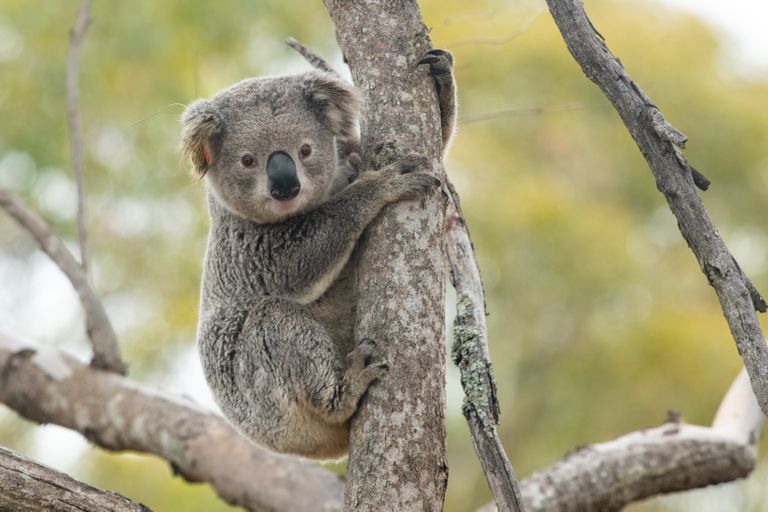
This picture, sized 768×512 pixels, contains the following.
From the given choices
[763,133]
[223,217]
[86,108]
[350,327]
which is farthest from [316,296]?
[763,133]

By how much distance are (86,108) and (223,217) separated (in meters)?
4.69

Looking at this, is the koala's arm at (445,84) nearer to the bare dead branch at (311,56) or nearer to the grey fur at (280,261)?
the grey fur at (280,261)

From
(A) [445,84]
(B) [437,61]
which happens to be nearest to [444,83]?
(A) [445,84]

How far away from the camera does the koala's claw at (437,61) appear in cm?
341

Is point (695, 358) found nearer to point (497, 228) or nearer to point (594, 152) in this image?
point (497, 228)

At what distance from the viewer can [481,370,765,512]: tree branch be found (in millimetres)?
4688

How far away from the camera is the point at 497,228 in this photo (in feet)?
36.9

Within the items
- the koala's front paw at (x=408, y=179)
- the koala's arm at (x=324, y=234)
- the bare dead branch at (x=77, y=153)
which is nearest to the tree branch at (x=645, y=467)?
the koala's arm at (x=324, y=234)

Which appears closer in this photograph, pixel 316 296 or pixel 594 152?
pixel 316 296

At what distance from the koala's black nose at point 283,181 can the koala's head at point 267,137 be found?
2cm

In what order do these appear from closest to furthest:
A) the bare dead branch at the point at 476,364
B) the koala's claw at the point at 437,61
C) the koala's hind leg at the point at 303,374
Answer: the bare dead branch at the point at 476,364 < the koala's claw at the point at 437,61 < the koala's hind leg at the point at 303,374

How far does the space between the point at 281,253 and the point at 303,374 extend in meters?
0.54

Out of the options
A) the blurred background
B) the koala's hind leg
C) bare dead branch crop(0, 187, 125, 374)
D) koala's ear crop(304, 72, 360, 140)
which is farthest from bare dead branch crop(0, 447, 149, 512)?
the blurred background

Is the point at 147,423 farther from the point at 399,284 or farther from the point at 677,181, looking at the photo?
the point at 677,181
